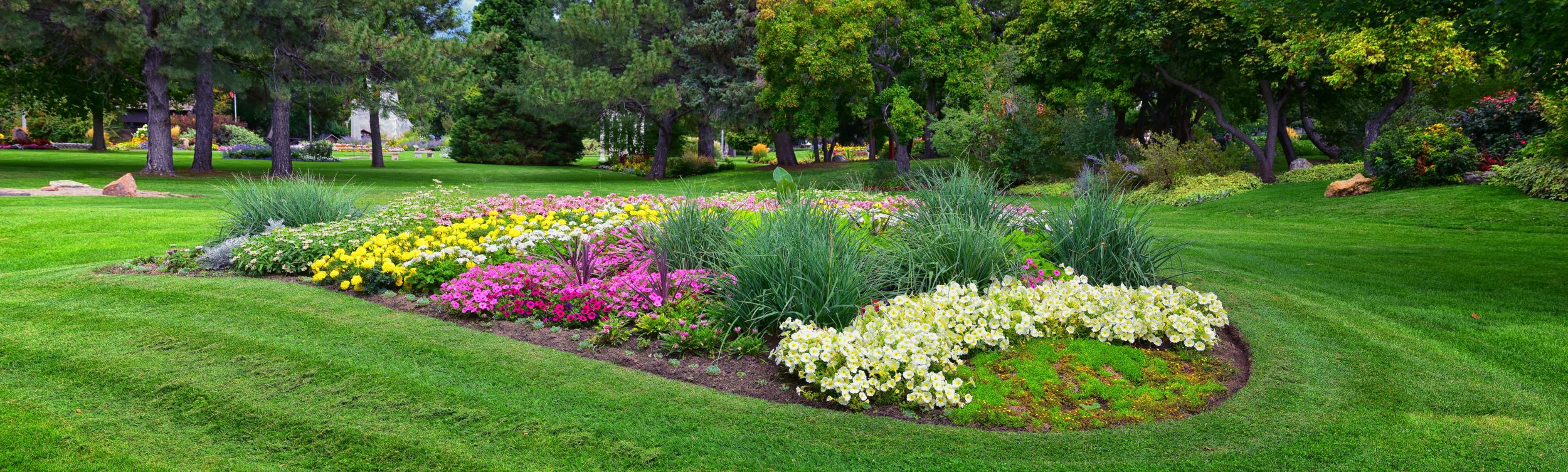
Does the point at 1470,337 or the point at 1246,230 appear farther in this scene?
the point at 1246,230

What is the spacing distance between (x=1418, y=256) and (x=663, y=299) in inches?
311

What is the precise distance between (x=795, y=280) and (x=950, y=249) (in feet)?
3.96

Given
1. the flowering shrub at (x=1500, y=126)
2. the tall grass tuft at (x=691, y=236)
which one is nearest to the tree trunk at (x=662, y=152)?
the flowering shrub at (x=1500, y=126)

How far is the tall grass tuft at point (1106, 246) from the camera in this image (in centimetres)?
528

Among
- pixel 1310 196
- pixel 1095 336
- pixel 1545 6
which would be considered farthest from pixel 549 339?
pixel 1310 196

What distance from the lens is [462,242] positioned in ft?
20.2

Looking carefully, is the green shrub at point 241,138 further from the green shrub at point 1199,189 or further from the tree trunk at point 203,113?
the green shrub at point 1199,189

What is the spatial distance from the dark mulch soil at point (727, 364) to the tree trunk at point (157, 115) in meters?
20.1

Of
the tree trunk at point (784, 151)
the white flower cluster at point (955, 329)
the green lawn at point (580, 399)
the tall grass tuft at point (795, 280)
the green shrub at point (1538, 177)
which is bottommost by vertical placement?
the green lawn at point (580, 399)

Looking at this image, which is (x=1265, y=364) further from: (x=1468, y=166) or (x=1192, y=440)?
(x=1468, y=166)

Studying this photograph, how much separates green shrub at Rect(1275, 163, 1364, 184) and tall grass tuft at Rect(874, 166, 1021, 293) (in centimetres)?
1443

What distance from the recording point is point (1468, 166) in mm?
13445

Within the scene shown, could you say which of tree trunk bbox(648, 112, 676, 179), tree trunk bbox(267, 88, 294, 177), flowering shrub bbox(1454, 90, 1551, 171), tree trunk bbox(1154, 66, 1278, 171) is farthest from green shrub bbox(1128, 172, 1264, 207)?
tree trunk bbox(267, 88, 294, 177)

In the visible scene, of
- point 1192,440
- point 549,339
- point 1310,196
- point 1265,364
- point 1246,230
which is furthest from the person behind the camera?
point 1310,196
